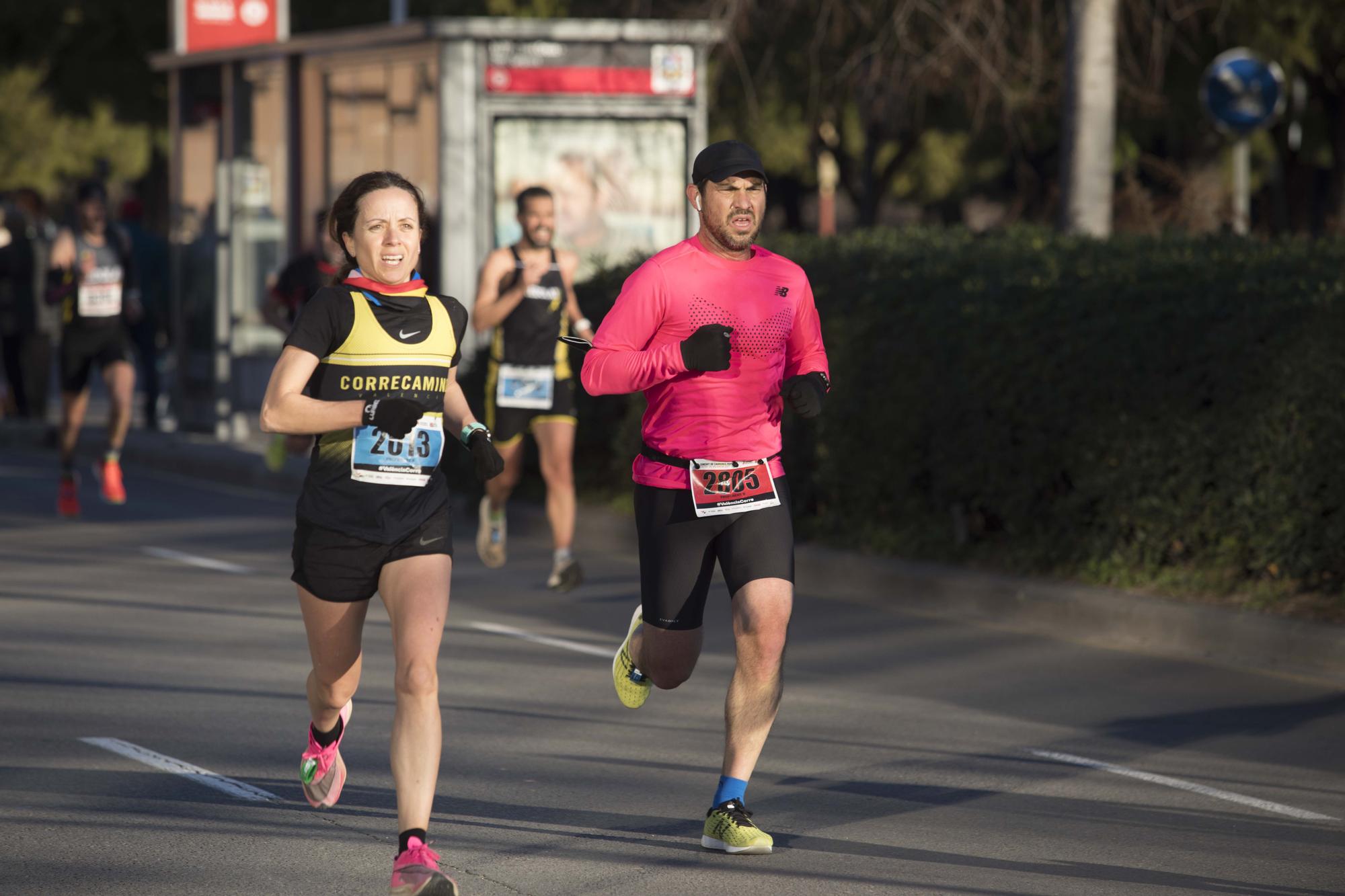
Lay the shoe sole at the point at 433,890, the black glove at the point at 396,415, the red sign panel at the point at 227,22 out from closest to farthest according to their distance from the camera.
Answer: the shoe sole at the point at 433,890 → the black glove at the point at 396,415 → the red sign panel at the point at 227,22

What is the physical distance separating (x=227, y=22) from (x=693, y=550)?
16997 mm

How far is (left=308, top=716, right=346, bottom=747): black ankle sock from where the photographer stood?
5.78 meters

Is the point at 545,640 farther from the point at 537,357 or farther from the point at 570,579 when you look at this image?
the point at 537,357

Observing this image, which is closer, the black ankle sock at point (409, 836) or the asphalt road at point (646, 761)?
the black ankle sock at point (409, 836)

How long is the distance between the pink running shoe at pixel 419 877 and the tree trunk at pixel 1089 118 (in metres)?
8.80

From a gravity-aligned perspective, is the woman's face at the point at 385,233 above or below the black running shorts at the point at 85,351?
above

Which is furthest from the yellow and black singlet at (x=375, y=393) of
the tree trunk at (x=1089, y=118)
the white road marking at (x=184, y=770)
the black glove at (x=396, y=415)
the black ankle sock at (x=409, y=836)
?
the tree trunk at (x=1089, y=118)

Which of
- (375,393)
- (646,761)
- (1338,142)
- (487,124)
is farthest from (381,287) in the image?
(1338,142)

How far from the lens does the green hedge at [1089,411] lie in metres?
9.17

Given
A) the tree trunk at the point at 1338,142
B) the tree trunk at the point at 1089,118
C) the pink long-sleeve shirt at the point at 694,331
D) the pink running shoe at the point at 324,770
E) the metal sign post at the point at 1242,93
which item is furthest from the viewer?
the tree trunk at the point at 1338,142

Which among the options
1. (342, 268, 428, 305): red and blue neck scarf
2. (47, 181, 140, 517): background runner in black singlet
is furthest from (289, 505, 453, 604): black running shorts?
(47, 181, 140, 517): background runner in black singlet

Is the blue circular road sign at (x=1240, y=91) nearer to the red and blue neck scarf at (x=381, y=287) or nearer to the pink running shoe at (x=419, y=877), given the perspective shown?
the red and blue neck scarf at (x=381, y=287)

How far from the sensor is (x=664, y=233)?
16.7 meters

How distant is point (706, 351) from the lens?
18.9 feet
